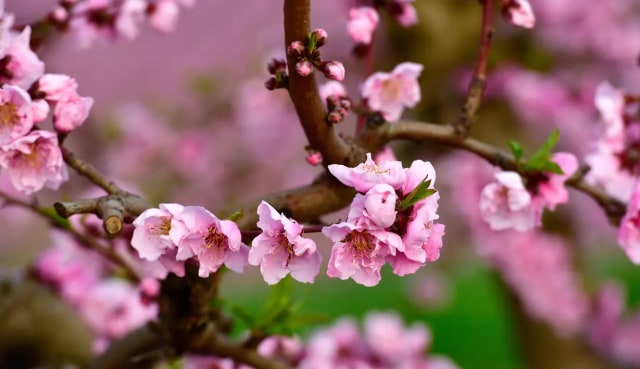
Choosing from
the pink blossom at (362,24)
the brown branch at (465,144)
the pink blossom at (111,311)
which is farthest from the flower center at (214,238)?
the pink blossom at (111,311)

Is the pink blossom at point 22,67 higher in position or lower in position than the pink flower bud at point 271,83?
lower

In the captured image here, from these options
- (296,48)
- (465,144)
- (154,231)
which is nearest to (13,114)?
(154,231)

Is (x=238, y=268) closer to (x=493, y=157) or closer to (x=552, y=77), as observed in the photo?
(x=493, y=157)

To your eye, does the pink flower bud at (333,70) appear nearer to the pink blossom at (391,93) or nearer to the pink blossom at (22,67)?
the pink blossom at (391,93)

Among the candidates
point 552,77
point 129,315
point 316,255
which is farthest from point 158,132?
point 316,255

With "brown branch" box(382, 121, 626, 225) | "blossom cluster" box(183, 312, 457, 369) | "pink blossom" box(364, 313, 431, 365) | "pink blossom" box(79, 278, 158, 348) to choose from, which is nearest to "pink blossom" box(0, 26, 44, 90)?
"brown branch" box(382, 121, 626, 225)

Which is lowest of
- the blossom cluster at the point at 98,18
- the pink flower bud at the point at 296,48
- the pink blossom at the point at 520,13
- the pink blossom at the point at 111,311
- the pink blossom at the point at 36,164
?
the pink blossom at the point at 111,311
